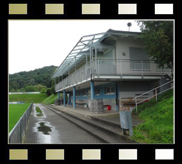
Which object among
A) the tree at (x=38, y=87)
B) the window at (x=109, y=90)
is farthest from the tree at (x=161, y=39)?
the tree at (x=38, y=87)

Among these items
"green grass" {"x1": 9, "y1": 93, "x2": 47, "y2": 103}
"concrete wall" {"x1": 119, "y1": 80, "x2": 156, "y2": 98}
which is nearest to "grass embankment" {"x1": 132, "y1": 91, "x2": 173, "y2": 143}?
"concrete wall" {"x1": 119, "y1": 80, "x2": 156, "y2": 98}

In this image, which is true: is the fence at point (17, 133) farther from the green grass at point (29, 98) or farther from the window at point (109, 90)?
the green grass at point (29, 98)

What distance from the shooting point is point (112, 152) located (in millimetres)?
4125

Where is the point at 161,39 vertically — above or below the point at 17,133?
above

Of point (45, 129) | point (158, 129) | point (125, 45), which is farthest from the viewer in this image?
point (125, 45)

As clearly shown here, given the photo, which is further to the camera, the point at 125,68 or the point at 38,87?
the point at 38,87

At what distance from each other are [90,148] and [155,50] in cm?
773

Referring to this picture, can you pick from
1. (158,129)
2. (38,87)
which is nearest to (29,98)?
(38,87)

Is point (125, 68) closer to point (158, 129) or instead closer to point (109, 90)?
point (109, 90)

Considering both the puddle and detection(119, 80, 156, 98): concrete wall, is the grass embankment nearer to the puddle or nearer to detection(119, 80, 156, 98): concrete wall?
the puddle

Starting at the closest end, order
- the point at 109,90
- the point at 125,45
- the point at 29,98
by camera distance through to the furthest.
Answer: the point at 125,45
the point at 109,90
the point at 29,98

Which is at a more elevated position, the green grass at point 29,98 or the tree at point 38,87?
the tree at point 38,87
